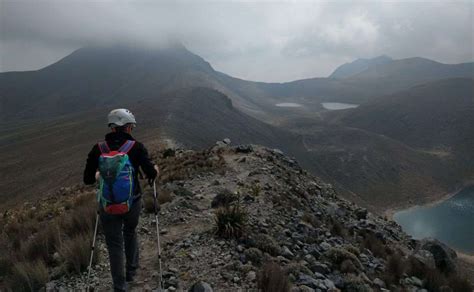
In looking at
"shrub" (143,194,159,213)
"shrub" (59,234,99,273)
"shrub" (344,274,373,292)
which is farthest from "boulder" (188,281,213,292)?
"shrub" (143,194,159,213)

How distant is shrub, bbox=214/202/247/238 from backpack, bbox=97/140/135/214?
3814 millimetres

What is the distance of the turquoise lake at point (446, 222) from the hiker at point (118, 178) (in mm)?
53562

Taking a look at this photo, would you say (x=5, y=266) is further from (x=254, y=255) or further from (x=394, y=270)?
(x=394, y=270)

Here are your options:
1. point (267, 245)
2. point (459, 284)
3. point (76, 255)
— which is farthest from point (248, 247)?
point (459, 284)

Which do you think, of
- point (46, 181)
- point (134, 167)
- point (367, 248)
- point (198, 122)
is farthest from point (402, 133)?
point (134, 167)

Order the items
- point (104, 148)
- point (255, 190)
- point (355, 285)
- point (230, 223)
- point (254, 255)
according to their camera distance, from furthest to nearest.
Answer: point (255, 190) → point (230, 223) → point (355, 285) → point (254, 255) → point (104, 148)

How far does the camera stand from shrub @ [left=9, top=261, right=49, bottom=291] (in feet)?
24.3

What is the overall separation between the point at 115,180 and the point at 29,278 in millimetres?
3502

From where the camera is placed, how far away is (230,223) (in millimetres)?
9688

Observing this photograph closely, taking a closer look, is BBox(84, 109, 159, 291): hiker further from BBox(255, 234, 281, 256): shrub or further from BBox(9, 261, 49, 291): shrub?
BBox(255, 234, 281, 256): shrub

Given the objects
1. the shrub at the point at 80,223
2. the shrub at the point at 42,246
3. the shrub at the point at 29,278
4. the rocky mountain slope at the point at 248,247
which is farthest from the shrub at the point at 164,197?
the shrub at the point at 29,278

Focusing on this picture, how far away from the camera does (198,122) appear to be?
278 ft

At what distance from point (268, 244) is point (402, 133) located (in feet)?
474

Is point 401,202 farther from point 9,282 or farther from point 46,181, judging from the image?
point 9,282
